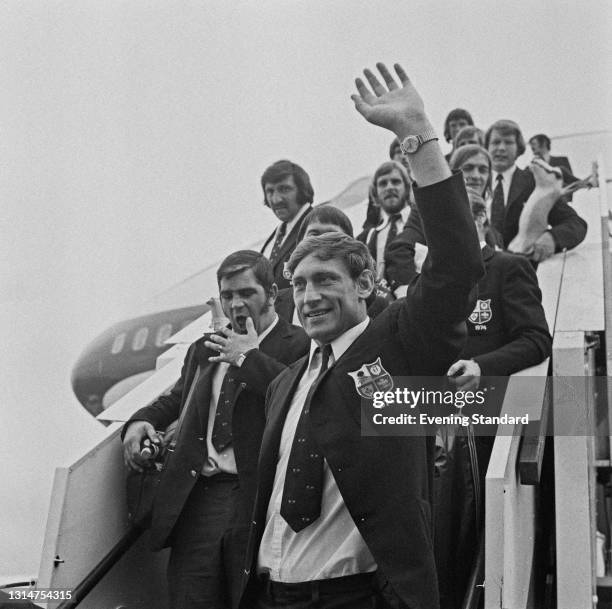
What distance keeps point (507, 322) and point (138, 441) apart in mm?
1041

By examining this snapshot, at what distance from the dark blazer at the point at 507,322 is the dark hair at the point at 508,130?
2.70ft

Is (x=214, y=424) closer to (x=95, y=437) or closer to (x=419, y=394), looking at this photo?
(x=95, y=437)

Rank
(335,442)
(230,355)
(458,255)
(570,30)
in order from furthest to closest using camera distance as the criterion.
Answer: (570,30) < (230,355) < (335,442) < (458,255)

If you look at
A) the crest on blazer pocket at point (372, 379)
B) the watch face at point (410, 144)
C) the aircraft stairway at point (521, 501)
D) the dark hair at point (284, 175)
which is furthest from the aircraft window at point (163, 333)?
the watch face at point (410, 144)

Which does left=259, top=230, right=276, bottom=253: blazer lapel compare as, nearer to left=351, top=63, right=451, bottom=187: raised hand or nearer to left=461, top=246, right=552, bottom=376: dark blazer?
left=461, top=246, right=552, bottom=376: dark blazer

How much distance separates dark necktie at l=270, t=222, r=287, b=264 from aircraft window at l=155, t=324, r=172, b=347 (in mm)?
428

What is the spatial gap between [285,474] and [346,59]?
1739mm

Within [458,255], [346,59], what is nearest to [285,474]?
[458,255]

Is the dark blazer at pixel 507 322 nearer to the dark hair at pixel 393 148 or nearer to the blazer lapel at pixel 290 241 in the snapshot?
the blazer lapel at pixel 290 241

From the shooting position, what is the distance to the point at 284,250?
3.24 m

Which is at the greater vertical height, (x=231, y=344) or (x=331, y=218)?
(x=331, y=218)

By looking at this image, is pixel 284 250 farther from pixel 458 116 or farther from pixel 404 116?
pixel 404 116

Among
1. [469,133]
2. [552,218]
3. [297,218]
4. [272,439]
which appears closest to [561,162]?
[552,218]

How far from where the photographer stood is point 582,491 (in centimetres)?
251
